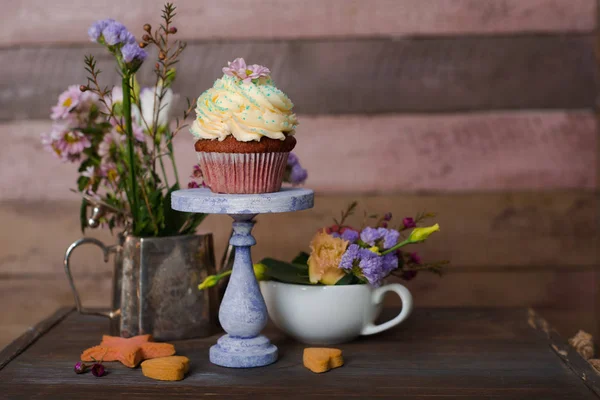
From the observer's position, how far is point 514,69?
160 cm

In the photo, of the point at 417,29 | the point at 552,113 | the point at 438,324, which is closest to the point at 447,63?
the point at 417,29

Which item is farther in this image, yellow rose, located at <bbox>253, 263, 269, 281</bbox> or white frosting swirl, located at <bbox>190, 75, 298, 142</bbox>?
yellow rose, located at <bbox>253, 263, 269, 281</bbox>

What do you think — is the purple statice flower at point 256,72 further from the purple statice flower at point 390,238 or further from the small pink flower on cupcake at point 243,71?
the purple statice flower at point 390,238

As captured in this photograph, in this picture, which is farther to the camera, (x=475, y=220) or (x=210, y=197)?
(x=475, y=220)

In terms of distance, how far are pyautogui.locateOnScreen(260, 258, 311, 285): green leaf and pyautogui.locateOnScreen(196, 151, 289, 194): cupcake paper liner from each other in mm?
166

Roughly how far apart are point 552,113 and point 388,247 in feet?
2.40

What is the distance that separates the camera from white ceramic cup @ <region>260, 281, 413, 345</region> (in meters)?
1.03

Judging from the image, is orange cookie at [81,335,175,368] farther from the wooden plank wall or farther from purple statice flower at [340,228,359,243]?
the wooden plank wall

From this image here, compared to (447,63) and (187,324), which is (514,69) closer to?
(447,63)

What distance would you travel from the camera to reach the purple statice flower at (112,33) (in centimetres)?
101

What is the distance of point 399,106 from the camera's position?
63.1 inches

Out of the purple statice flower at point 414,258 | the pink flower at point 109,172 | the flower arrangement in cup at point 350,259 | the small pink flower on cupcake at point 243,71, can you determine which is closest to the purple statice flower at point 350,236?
the flower arrangement in cup at point 350,259

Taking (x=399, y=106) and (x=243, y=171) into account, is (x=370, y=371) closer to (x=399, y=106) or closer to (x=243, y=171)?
(x=243, y=171)

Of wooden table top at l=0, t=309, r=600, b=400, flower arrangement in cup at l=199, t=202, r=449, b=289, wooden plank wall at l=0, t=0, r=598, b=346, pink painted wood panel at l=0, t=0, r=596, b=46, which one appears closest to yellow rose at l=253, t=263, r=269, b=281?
flower arrangement in cup at l=199, t=202, r=449, b=289
